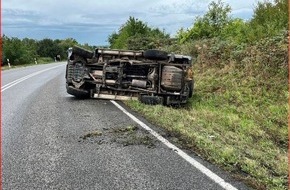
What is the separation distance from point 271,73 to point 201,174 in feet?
27.6

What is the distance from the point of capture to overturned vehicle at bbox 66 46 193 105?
35.7 feet

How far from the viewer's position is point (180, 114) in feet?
30.4

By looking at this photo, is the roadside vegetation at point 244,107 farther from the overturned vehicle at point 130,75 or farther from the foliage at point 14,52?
the foliage at point 14,52

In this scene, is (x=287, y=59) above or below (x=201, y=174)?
above

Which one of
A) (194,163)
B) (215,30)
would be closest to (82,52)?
(194,163)

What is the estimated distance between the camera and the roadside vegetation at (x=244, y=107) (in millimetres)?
5477

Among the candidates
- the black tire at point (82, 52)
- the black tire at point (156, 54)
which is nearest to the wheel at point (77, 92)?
the black tire at point (82, 52)

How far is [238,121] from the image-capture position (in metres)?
9.12

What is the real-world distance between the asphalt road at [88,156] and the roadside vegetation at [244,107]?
1.48ft

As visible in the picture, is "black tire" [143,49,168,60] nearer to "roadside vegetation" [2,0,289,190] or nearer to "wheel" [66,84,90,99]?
"roadside vegetation" [2,0,289,190]

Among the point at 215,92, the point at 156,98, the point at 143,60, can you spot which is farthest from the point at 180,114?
the point at 215,92

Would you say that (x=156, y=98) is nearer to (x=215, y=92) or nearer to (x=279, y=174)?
(x=215, y=92)

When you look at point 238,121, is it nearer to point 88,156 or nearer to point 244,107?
point 244,107

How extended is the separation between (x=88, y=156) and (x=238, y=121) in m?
4.47
